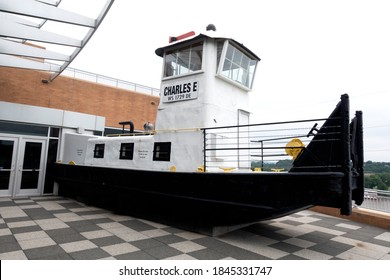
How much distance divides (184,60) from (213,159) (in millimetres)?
2685

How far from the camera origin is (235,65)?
6.64 metres

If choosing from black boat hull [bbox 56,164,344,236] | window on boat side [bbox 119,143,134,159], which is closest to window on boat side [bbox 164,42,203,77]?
window on boat side [bbox 119,143,134,159]

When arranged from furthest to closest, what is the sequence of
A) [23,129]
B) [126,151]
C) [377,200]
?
[23,129] → [377,200] → [126,151]

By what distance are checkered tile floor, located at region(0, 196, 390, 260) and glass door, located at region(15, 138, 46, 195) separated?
108 inches

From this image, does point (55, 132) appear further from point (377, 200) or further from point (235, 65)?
point (377, 200)

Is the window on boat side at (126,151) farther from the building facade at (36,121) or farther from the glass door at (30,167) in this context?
the glass door at (30,167)

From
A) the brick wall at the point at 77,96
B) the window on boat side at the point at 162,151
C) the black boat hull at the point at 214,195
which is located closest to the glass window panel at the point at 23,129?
the brick wall at the point at 77,96

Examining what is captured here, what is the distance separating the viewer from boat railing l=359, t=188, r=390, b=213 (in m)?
7.41

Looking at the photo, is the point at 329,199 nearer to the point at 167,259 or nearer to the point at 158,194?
the point at 167,259

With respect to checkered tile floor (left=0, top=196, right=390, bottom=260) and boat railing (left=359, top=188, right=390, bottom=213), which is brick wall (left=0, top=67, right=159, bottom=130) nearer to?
checkered tile floor (left=0, top=196, right=390, bottom=260)

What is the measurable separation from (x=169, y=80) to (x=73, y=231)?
13.9 feet

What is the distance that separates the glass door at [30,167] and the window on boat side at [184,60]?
667 cm

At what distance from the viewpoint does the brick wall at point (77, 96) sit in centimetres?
1089

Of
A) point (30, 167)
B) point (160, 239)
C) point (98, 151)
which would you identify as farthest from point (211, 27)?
point (30, 167)
